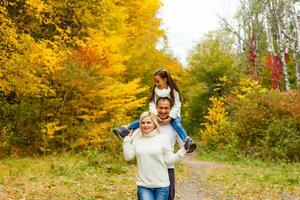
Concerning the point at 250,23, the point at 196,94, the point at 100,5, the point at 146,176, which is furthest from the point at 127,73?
the point at 146,176

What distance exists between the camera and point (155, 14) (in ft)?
109

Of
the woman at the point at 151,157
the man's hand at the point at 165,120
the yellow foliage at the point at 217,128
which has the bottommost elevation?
the woman at the point at 151,157

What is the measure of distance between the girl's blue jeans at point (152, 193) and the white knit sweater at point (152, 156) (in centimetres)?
5

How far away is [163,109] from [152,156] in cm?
65

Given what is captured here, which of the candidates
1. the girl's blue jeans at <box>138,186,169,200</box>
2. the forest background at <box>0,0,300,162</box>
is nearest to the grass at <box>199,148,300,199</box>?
the forest background at <box>0,0,300,162</box>

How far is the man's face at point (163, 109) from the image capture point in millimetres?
5562

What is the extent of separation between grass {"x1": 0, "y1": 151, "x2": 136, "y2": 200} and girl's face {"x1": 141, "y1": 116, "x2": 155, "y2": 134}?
550 cm

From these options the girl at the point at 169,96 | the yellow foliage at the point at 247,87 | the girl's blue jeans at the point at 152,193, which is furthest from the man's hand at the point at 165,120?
the yellow foliage at the point at 247,87

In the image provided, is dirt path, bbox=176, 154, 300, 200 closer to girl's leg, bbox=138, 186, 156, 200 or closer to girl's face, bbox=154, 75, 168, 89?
girl's face, bbox=154, 75, 168, 89

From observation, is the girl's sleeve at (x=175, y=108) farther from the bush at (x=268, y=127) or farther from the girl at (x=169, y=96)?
the bush at (x=268, y=127)

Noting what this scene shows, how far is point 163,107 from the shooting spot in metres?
5.56

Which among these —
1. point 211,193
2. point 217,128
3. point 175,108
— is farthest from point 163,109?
point 217,128

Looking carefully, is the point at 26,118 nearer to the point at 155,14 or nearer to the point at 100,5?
the point at 100,5

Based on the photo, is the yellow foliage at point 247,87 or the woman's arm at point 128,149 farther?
the yellow foliage at point 247,87
